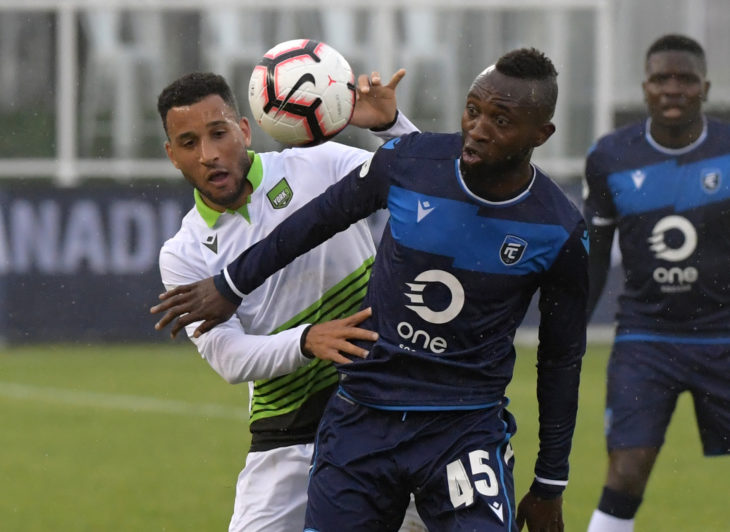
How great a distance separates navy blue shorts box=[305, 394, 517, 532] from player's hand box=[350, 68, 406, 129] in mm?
1197

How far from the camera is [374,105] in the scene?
5316 mm

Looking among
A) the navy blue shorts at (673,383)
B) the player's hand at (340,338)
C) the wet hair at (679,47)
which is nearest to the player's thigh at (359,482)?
the player's hand at (340,338)

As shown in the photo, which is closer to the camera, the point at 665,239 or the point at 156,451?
the point at 665,239

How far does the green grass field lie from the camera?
8.30 meters

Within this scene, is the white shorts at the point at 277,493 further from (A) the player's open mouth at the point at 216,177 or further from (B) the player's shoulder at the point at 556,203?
(B) the player's shoulder at the point at 556,203

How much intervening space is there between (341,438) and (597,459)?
5.82 meters

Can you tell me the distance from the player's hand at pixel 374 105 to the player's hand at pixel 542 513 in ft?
4.87

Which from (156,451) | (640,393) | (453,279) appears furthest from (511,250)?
(156,451)

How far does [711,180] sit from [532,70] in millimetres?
2882

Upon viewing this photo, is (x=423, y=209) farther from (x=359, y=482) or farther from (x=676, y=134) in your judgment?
(x=676, y=134)

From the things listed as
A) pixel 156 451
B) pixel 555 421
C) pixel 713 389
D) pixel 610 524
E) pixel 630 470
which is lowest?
pixel 156 451

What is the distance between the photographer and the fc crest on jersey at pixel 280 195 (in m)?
5.22

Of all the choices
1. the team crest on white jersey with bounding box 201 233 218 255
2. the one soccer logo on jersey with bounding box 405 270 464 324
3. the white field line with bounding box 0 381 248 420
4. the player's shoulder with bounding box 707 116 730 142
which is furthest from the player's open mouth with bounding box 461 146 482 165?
the white field line with bounding box 0 381 248 420

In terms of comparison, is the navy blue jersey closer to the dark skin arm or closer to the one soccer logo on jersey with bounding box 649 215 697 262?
the one soccer logo on jersey with bounding box 649 215 697 262
